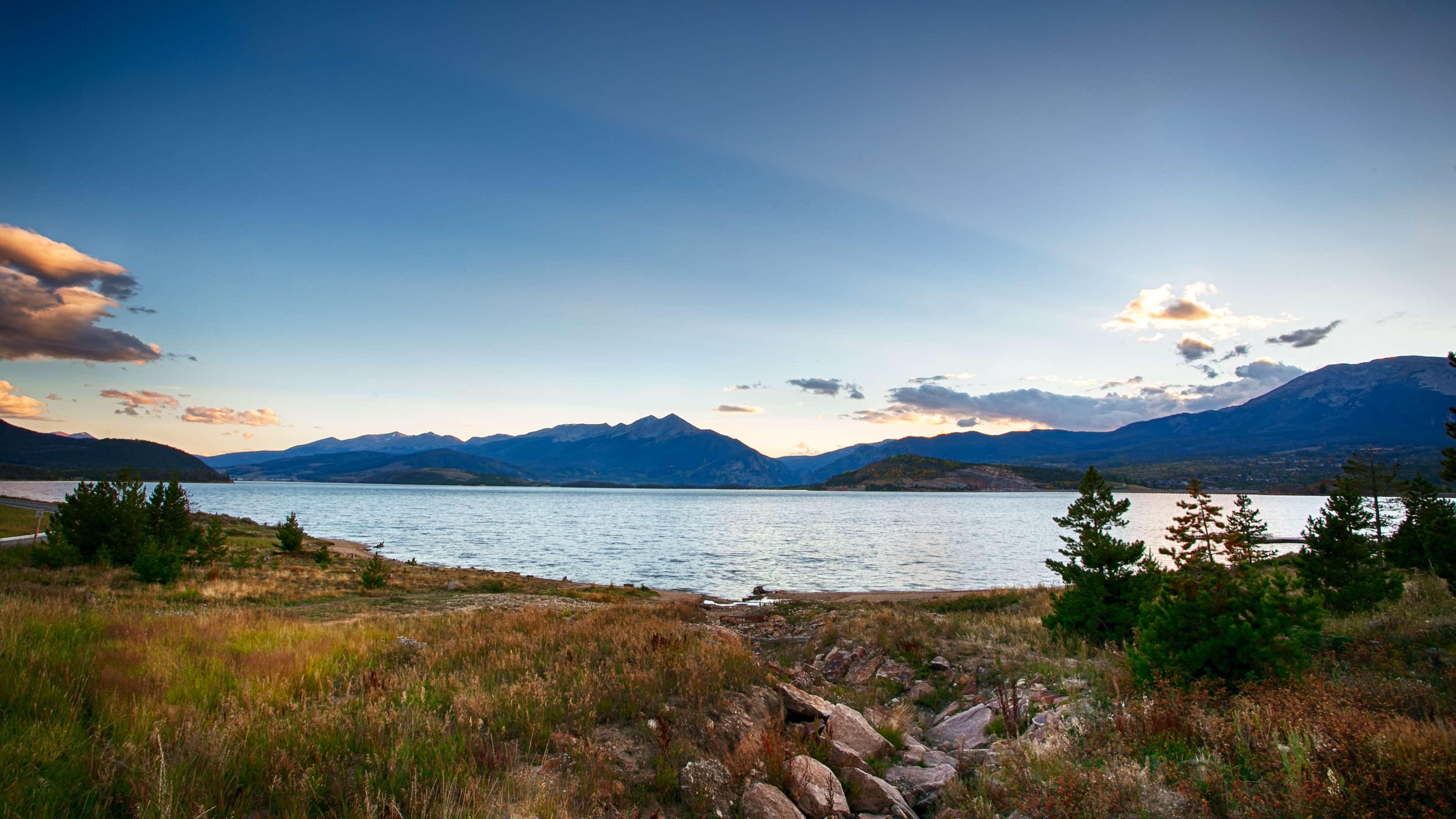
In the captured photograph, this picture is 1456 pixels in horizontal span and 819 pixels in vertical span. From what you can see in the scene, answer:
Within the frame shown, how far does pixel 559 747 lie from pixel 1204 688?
324 inches

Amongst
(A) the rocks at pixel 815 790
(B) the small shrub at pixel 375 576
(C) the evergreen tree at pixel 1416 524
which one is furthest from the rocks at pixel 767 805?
(B) the small shrub at pixel 375 576

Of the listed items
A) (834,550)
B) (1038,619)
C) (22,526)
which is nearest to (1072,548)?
(1038,619)

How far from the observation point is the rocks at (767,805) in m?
5.65

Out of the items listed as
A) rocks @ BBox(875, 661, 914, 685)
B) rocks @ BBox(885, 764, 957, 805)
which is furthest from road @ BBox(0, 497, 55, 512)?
rocks @ BBox(885, 764, 957, 805)

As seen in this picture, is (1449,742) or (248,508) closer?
(1449,742)

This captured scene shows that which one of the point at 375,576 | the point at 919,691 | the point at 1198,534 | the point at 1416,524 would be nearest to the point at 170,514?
the point at 375,576

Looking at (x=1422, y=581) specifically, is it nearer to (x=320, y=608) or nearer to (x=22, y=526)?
(x=320, y=608)

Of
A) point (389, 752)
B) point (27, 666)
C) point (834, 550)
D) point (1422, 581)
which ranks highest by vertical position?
point (27, 666)

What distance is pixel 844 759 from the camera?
7211 mm

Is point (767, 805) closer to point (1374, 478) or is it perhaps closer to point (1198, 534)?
point (1198, 534)

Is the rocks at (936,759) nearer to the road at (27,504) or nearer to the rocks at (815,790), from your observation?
the rocks at (815,790)

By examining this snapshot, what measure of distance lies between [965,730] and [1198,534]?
15.8ft

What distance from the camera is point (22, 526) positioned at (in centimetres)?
3909

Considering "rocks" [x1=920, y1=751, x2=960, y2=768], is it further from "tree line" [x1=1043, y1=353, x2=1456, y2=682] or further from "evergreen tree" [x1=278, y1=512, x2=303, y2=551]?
"evergreen tree" [x1=278, y1=512, x2=303, y2=551]
